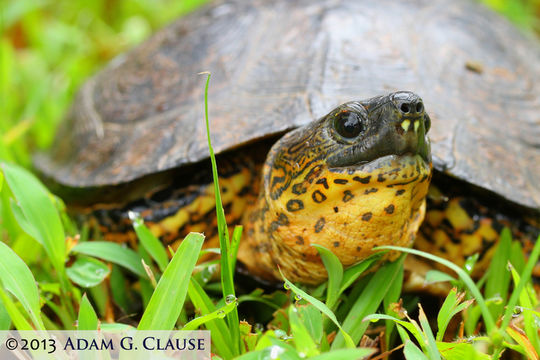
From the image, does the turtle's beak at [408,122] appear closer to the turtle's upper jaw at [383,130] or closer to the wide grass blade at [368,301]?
the turtle's upper jaw at [383,130]

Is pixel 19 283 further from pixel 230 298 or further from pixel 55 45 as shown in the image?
pixel 55 45

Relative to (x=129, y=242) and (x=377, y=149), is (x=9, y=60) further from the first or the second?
(x=377, y=149)

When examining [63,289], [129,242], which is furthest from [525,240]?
[63,289]

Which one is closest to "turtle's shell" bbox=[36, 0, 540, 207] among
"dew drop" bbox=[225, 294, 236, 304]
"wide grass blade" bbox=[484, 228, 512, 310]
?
"wide grass blade" bbox=[484, 228, 512, 310]

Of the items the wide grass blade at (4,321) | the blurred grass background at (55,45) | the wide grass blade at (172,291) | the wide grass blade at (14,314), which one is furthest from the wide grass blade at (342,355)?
the blurred grass background at (55,45)

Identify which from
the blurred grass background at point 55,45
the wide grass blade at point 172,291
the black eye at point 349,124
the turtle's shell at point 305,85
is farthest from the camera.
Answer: the blurred grass background at point 55,45

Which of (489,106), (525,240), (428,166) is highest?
(428,166)

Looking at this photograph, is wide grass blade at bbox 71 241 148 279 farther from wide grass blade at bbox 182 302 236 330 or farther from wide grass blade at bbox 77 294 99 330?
wide grass blade at bbox 182 302 236 330
